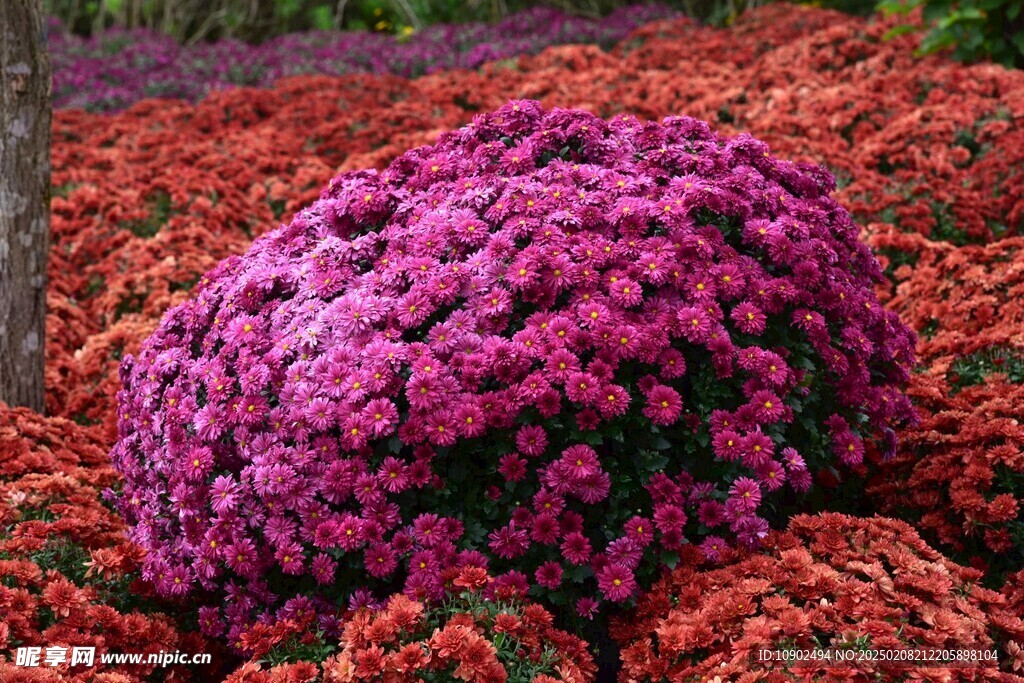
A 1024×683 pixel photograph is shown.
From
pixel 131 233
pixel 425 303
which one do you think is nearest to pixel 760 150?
pixel 425 303

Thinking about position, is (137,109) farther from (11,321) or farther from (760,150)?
(760,150)

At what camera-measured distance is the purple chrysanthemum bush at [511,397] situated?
8.61ft

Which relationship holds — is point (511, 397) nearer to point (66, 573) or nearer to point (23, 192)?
point (66, 573)

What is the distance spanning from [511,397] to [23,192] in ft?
8.92

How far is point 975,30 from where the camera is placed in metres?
7.17

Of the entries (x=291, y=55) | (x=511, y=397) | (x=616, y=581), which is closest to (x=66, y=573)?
(x=511, y=397)

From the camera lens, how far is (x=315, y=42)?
12523mm

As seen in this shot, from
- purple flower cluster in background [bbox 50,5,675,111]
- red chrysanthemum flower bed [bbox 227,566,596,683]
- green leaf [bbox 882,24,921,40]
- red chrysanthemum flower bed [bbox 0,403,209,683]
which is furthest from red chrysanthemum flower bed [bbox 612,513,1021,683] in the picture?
purple flower cluster in background [bbox 50,5,675,111]

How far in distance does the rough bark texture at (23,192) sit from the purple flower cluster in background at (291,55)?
6147 mm

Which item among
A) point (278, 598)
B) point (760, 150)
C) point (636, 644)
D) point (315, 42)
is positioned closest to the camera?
point (636, 644)

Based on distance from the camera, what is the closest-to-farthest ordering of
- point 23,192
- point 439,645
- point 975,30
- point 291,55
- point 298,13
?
point 439,645, point 23,192, point 975,30, point 291,55, point 298,13

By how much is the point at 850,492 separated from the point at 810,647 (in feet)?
3.66

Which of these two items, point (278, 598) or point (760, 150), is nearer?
point (278, 598)

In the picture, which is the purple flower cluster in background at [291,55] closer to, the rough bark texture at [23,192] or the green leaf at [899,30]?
the green leaf at [899,30]
